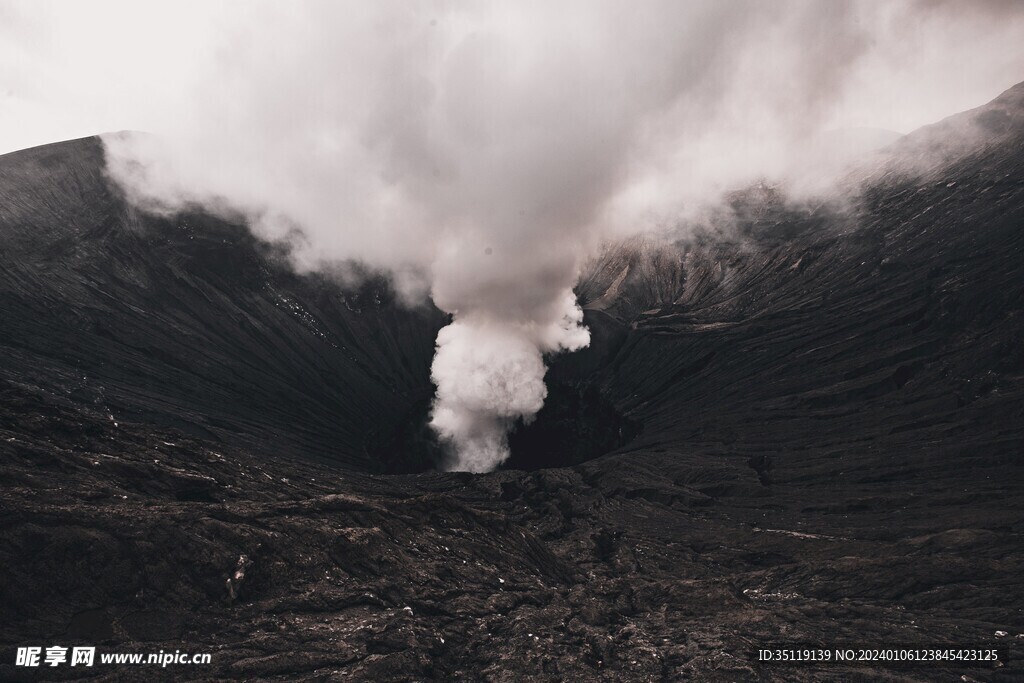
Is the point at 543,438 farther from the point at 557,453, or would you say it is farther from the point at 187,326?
the point at 187,326

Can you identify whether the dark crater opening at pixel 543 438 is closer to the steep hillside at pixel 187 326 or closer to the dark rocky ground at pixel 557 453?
the dark rocky ground at pixel 557 453

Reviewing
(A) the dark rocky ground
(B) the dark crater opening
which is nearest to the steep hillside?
(A) the dark rocky ground

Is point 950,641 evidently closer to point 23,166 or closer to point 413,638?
point 413,638

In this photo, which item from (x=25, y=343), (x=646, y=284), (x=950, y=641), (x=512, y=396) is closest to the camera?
(x=950, y=641)

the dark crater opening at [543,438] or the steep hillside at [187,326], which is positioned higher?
the steep hillside at [187,326]

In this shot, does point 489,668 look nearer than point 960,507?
Yes

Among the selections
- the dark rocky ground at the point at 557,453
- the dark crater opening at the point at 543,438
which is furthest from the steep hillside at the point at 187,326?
the dark crater opening at the point at 543,438

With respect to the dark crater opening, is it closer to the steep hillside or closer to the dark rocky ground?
the dark rocky ground

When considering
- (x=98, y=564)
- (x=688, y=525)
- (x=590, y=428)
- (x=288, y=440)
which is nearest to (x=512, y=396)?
(x=590, y=428)
